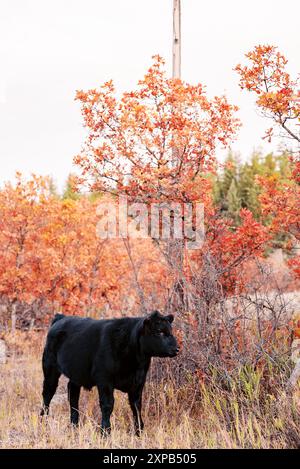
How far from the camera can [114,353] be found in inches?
288

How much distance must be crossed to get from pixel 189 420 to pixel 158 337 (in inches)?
49.1

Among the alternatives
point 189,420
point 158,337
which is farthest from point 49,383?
point 158,337

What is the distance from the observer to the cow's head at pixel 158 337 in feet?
22.8

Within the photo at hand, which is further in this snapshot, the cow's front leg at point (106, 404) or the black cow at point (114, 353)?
the cow's front leg at point (106, 404)

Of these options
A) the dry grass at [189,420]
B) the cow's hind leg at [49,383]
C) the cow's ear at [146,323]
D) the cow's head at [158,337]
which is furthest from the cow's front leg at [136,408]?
the cow's hind leg at [49,383]

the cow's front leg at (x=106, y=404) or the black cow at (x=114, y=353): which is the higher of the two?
the black cow at (x=114, y=353)

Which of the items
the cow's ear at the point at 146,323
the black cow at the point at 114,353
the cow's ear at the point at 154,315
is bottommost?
the black cow at the point at 114,353

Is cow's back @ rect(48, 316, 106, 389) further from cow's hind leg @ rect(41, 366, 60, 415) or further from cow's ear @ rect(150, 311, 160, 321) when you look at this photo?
cow's ear @ rect(150, 311, 160, 321)

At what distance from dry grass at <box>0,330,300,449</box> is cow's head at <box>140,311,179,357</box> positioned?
0.77 metres

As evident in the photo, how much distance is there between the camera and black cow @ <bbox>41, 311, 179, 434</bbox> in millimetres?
7023

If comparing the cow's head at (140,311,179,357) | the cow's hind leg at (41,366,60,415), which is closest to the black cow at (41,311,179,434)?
the cow's head at (140,311,179,357)

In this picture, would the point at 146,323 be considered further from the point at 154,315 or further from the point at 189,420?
the point at 189,420

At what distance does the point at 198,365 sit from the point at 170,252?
184 centimetres

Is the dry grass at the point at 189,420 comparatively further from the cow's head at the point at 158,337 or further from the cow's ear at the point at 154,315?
the cow's ear at the point at 154,315
